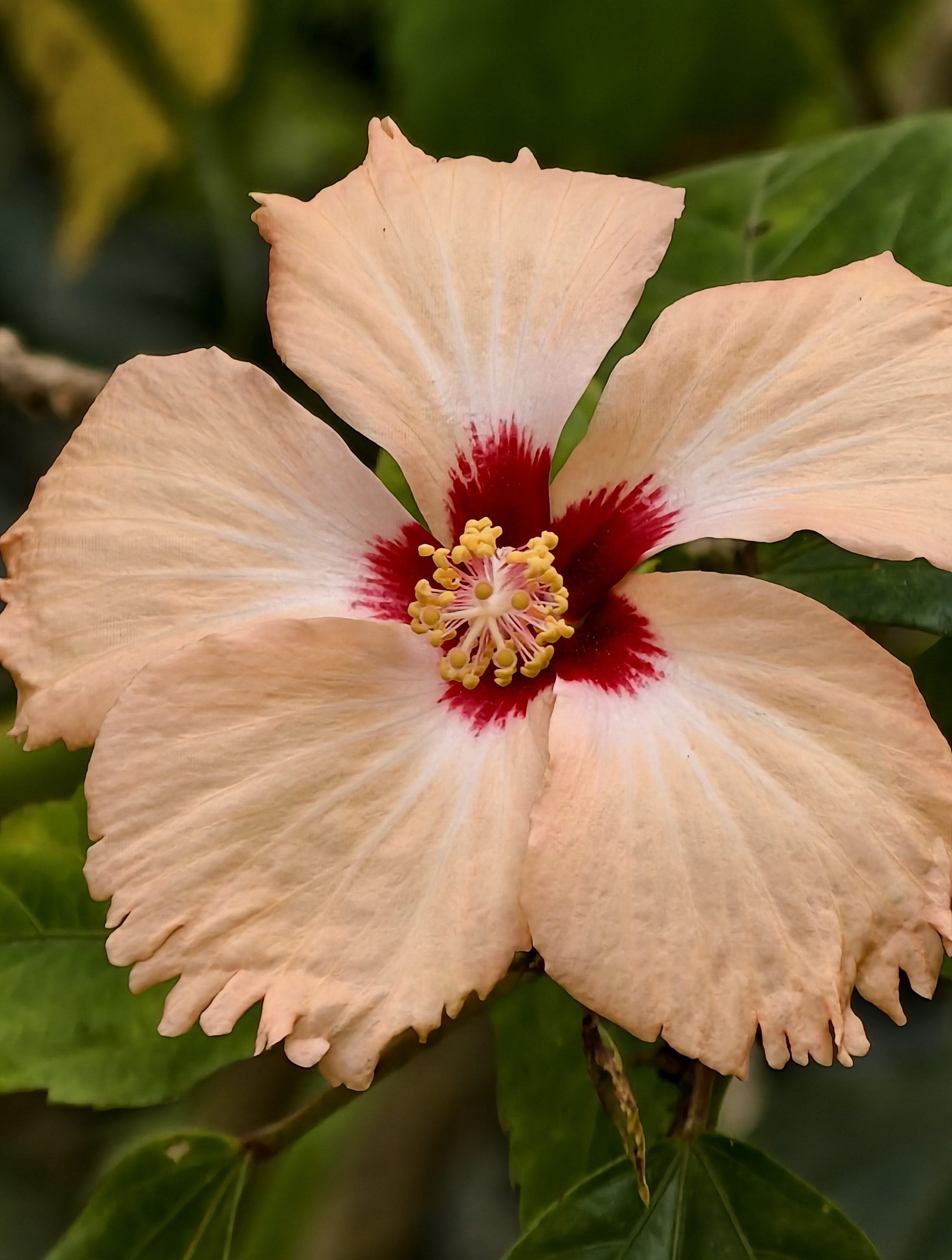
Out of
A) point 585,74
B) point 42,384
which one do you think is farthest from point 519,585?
point 585,74

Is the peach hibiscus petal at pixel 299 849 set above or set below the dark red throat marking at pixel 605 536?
below

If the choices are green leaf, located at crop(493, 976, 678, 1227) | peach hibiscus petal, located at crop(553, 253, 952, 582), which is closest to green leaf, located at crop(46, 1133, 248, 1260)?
green leaf, located at crop(493, 976, 678, 1227)

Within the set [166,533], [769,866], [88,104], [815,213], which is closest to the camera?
[769,866]

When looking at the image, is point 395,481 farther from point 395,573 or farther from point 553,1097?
point 553,1097

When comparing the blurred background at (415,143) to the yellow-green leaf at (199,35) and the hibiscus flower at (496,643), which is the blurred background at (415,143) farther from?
the hibiscus flower at (496,643)

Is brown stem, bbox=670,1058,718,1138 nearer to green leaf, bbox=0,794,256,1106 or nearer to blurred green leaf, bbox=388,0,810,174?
green leaf, bbox=0,794,256,1106

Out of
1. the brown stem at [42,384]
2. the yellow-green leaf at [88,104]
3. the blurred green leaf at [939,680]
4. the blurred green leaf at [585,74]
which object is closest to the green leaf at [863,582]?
the blurred green leaf at [939,680]

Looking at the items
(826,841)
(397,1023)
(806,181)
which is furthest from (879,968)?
(806,181)
